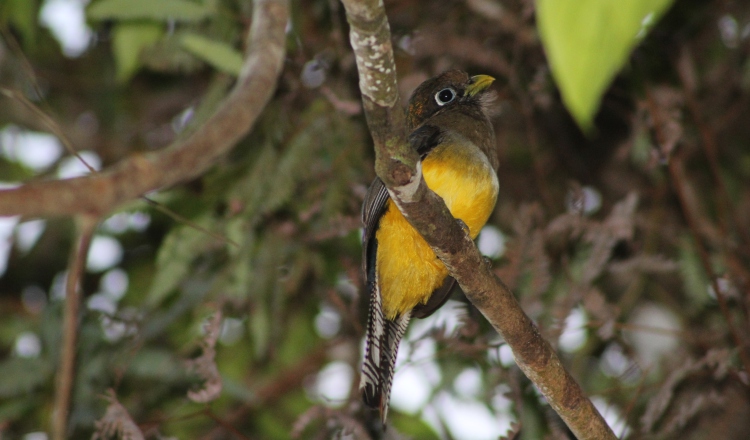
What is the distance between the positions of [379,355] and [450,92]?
1216 millimetres

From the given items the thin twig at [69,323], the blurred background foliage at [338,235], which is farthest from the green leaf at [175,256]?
the thin twig at [69,323]

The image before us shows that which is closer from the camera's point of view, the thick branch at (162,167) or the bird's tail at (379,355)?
the thick branch at (162,167)

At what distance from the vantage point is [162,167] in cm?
100

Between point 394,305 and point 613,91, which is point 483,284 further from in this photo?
point 613,91

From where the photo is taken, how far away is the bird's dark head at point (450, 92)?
3.50 meters

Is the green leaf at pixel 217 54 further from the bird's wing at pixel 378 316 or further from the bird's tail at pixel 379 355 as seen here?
the bird's tail at pixel 379 355

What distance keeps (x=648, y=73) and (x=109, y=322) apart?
3328mm

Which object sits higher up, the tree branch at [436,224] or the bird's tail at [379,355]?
the bird's tail at [379,355]

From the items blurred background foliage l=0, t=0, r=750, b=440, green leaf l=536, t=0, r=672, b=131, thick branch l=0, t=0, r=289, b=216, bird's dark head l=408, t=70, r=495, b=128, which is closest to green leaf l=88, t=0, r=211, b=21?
blurred background foliage l=0, t=0, r=750, b=440

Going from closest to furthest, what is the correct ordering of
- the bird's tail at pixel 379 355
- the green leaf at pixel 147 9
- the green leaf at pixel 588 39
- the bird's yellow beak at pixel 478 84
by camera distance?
the green leaf at pixel 588 39 < the bird's tail at pixel 379 355 < the green leaf at pixel 147 9 < the bird's yellow beak at pixel 478 84

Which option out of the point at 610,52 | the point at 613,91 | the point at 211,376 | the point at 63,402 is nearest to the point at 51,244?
the point at 211,376

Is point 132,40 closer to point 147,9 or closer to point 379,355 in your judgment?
point 147,9

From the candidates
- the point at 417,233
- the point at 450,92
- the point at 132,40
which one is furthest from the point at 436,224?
the point at 132,40

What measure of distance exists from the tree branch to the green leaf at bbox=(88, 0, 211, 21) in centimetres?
178
